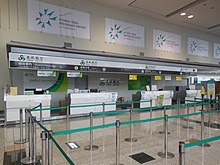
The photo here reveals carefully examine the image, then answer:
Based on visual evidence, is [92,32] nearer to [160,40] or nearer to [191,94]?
[160,40]

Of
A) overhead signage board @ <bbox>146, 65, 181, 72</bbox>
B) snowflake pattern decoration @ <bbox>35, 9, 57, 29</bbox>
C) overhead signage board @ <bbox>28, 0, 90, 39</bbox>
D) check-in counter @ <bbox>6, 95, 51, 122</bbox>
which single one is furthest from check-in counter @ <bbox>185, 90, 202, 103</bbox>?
snowflake pattern decoration @ <bbox>35, 9, 57, 29</bbox>

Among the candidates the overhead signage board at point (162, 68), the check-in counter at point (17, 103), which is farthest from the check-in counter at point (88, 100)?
the overhead signage board at point (162, 68)

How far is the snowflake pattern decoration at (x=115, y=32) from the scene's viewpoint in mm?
7590

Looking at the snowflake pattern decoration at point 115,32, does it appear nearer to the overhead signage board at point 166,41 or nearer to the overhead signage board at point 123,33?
the overhead signage board at point 123,33

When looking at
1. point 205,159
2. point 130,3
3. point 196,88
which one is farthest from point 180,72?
point 205,159

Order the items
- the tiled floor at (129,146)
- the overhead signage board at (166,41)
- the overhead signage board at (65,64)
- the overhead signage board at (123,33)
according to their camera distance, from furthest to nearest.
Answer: the overhead signage board at (166,41) → the overhead signage board at (123,33) → the overhead signage board at (65,64) → the tiled floor at (129,146)

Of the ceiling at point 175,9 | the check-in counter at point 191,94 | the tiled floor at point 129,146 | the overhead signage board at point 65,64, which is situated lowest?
the tiled floor at point 129,146

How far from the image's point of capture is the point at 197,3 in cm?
718

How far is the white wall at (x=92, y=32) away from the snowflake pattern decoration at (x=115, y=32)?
405 mm

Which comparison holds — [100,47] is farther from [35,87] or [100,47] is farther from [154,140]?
[154,140]

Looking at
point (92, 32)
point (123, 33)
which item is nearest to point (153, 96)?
point (123, 33)

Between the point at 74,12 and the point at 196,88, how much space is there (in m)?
9.19

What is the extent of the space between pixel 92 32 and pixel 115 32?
1.19 metres

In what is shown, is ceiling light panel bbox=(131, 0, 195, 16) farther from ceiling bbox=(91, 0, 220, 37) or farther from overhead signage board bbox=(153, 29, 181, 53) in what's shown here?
overhead signage board bbox=(153, 29, 181, 53)
